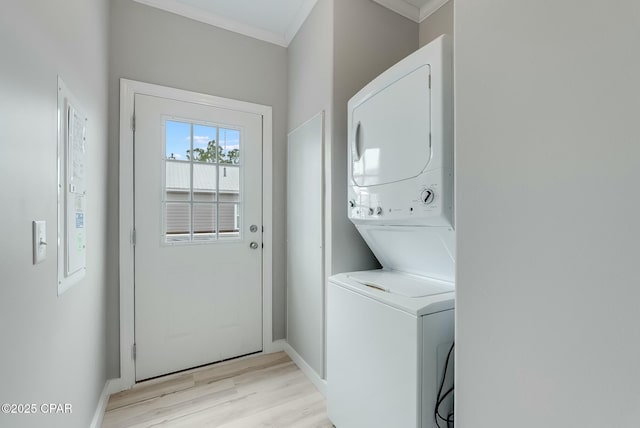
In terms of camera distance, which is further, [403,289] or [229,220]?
[229,220]

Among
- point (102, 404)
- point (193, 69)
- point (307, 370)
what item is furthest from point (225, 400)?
point (193, 69)

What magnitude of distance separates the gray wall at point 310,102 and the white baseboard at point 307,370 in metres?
0.04

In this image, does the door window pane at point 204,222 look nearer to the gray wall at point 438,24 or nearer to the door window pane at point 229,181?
the door window pane at point 229,181


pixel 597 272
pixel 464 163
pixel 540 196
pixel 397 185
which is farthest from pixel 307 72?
pixel 597 272

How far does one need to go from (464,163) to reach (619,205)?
1.10 ft

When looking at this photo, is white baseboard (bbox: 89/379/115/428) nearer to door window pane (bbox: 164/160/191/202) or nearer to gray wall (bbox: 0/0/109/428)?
gray wall (bbox: 0/0/109/428)

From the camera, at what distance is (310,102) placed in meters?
2.09

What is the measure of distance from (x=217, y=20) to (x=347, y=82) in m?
1.25

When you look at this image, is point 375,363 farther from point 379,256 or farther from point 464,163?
point 464,163

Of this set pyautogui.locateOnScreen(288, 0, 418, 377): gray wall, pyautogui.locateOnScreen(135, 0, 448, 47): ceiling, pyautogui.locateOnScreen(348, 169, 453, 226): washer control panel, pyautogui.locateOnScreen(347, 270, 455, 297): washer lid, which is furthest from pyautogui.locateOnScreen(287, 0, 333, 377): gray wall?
pyautogui.locateOnScreen(348, 169, 453, 226): washer control panel

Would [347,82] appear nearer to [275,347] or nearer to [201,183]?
[201,183]

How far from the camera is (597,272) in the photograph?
54 cm

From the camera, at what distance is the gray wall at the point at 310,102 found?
1.86m

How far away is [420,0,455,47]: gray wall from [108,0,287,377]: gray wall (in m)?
1.16
